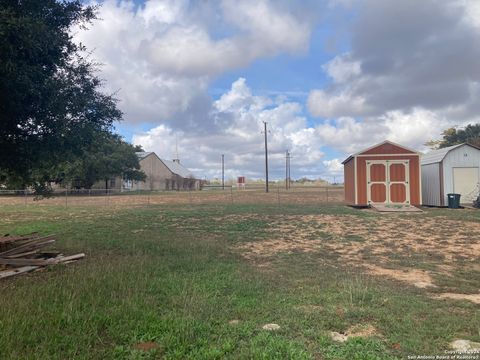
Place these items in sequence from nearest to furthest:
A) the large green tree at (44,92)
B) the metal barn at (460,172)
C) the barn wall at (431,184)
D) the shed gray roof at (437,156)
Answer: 1. the large green tree at (44,92)
2. the metal barn at (460,172)
3. the shed gray roof at (437,156)
4. the barn wall at (431,184)

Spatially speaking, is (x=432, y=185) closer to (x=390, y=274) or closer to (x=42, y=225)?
(x=390, y=274)

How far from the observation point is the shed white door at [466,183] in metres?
22.5

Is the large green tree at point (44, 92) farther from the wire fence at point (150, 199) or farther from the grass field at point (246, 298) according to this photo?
the wire fence at point (150, 199)

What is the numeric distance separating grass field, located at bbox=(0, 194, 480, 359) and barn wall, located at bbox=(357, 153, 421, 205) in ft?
29.0

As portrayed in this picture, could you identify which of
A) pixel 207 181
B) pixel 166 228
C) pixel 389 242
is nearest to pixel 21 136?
pixel 166 228

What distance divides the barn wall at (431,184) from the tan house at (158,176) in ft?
167

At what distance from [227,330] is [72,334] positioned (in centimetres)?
179

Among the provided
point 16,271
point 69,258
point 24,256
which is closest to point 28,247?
point 24,256

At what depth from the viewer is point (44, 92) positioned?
7.20m

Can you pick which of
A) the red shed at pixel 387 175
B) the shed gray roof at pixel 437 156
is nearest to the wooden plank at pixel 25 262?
the red shed at pixel 387 175

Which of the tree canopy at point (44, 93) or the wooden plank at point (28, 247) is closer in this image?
the tree canopy at point (44, 93)

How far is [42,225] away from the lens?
15914mm

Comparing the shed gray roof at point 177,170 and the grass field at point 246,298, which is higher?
the shed gray roof at point 177,170

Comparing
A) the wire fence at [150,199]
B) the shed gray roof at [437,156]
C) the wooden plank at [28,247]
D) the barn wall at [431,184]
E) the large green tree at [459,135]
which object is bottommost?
the wooden plank at [28,247]
